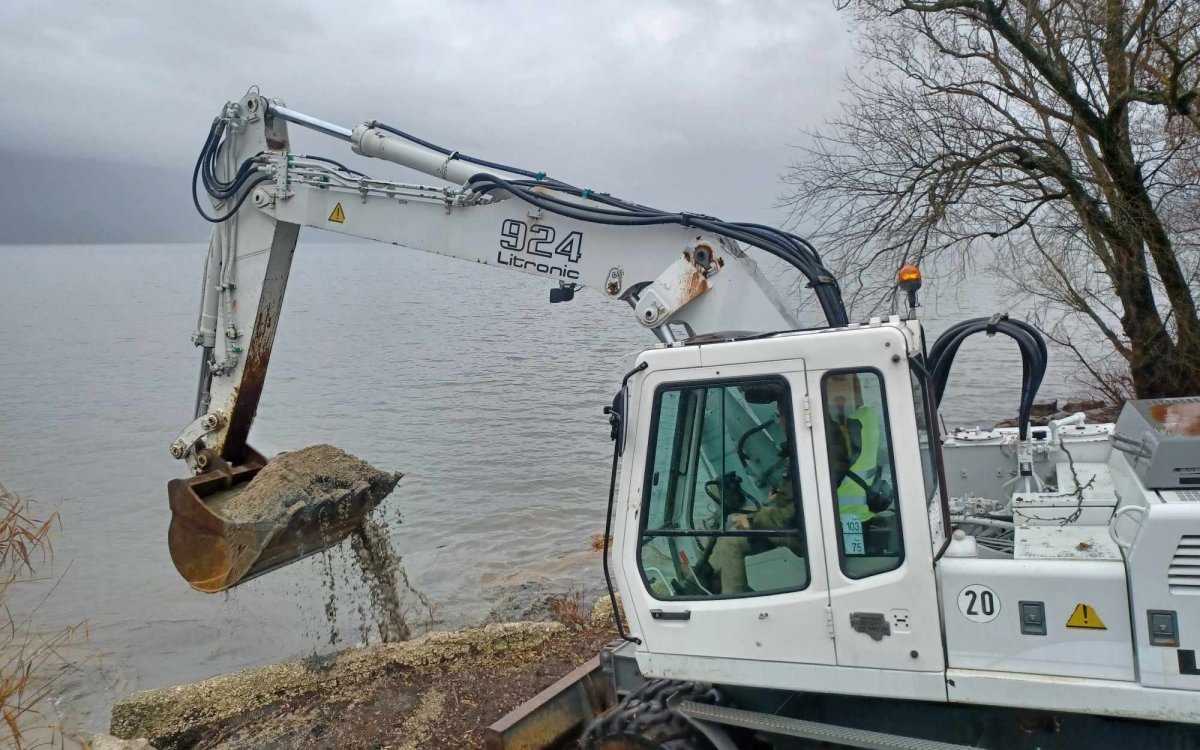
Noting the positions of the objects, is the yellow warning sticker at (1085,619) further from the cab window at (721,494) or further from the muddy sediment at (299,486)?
→ the muddy sediment at (299,486)

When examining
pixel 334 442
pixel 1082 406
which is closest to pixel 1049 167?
pixel 1082 406

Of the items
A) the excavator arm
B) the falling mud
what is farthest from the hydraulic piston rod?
the falling mud

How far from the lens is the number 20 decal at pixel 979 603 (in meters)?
3.41

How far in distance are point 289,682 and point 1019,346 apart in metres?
5.18

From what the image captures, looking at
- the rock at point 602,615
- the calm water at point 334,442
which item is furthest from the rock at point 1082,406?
the rock at point 602,615

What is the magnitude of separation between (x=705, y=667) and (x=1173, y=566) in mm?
1698

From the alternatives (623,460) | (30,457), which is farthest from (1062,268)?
(30,457)

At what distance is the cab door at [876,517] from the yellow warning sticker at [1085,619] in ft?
1.43

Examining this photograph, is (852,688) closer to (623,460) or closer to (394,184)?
(623,460)

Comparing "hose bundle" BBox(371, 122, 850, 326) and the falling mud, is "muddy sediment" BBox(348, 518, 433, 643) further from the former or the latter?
"hose bundle" BBox(371, 122, 850, 326)

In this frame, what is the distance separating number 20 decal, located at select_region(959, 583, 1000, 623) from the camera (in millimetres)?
3408

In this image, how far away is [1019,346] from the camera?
4133 millimetres

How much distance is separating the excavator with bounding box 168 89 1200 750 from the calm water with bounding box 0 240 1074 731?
72 centimetres

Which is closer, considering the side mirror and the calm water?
the side mirror
